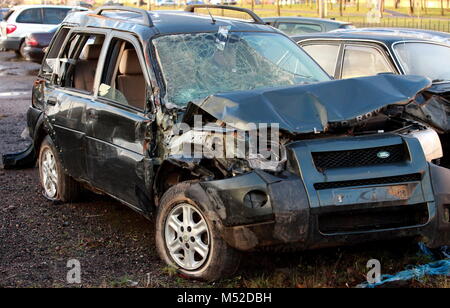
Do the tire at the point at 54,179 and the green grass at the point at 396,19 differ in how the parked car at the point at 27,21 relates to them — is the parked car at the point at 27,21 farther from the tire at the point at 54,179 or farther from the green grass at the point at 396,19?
the tire at the point at 54,179

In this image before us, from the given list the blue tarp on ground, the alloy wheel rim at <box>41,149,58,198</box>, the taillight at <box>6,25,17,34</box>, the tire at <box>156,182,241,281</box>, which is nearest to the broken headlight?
the blue tarp on ground

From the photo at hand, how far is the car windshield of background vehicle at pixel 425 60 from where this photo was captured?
7.88 metres

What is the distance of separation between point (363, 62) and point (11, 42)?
1802cm

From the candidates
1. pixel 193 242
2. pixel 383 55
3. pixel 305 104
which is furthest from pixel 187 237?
pixel 383 55

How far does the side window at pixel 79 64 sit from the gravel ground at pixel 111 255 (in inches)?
46.6

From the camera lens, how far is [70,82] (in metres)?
6.85

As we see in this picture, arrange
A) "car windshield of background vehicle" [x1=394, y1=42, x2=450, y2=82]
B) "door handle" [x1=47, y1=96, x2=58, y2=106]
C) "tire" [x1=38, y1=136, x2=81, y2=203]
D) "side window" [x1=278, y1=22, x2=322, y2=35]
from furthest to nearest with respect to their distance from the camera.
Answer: "side window" [x1=278, y1=22, x2=322, y2=35]
"car windshield of background vehicle" [x1=394, y1=42, x2=450, y2=82]
"tire" [x1=38, y1=136, x2=81, y2=203]
"door handle" [x1=47, y1=96, x2=58, y2=106]

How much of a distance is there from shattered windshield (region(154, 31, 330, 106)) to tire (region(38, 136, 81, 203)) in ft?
6.06

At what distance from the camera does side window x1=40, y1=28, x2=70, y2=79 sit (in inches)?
281

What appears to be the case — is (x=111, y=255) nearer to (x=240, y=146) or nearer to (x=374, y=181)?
(x=240, y=146)

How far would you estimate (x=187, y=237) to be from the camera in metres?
4.80

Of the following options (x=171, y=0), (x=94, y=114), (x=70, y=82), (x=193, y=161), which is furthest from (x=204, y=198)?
(x=171, y=0)

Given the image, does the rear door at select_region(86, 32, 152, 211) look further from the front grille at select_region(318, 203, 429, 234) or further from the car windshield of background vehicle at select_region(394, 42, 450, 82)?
the car windshield of background vehicle at select_region(394, 42, 450, 82)

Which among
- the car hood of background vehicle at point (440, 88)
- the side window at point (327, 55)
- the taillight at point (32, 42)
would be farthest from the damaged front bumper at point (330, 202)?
the taillight at point (32, 42)
